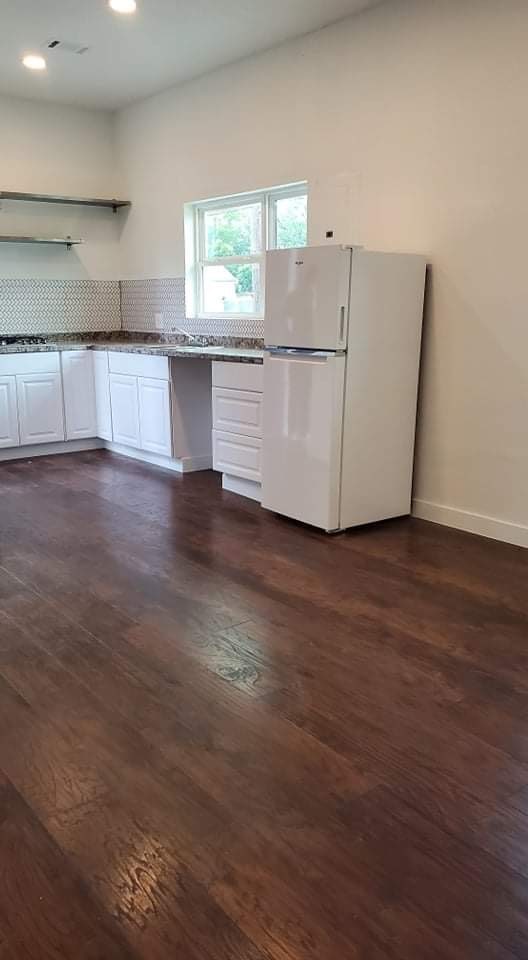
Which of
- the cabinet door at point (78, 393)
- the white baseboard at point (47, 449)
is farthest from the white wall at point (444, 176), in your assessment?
the white baseboard at point (47, 449)

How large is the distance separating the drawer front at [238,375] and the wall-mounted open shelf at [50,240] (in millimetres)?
2355

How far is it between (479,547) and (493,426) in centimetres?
62

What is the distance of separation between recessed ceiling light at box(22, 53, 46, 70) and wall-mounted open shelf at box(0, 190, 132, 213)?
96cm

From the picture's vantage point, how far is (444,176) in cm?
371

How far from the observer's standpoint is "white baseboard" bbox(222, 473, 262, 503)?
14.6 feet

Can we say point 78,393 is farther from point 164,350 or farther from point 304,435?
point 304,435

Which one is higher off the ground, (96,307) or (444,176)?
(444,176)

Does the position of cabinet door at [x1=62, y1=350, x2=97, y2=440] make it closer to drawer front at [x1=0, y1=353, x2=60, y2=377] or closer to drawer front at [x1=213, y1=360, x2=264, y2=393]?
drawer front at [x1=0, y1=353, x2=60, y2=377]

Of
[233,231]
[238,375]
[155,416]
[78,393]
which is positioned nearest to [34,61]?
[233,231]

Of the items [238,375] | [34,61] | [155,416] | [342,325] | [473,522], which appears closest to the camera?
[342,325]

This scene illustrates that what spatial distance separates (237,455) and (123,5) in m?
2.54

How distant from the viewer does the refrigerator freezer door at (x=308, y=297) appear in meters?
3.50

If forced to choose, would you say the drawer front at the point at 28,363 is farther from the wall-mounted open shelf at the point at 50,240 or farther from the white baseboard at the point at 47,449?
the wall-mounted open shelf at the point at 50,240

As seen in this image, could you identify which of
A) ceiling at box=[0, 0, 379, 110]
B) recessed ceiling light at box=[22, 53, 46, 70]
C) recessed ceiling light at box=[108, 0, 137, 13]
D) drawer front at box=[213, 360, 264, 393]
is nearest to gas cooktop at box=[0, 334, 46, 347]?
ceiling at box=[0, 0, 379, 110]
